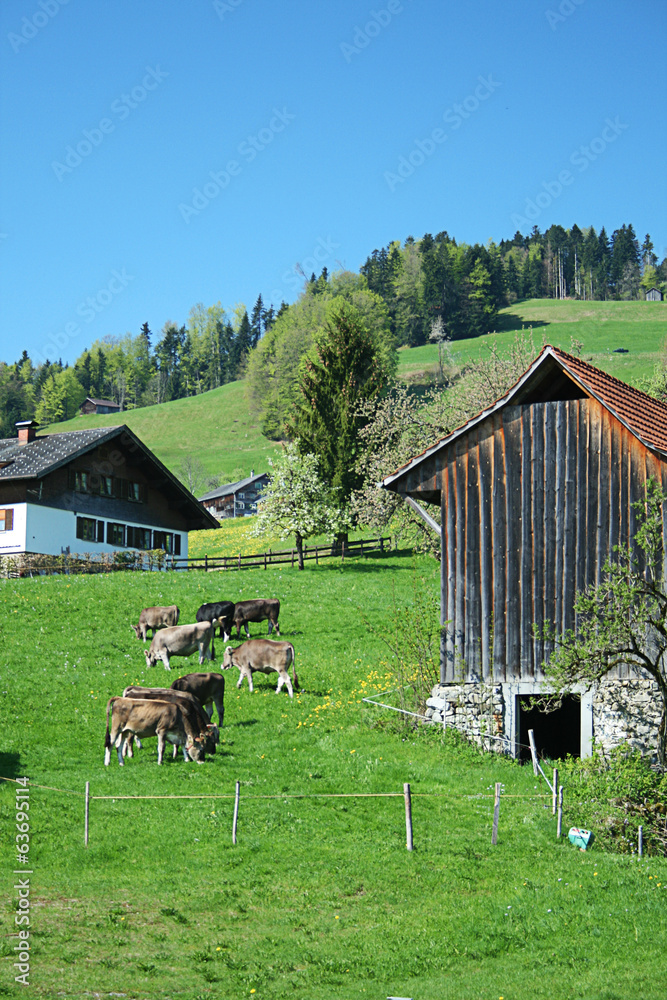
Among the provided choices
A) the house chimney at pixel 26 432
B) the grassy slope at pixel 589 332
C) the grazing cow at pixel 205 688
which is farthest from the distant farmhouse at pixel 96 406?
the grazing cow at pixel 205 688

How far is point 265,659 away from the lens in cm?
2466

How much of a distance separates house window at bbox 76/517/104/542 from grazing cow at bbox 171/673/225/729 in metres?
29.0

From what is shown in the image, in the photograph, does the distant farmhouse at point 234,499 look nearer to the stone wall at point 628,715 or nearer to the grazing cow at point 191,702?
the grazing cow at point 191,702

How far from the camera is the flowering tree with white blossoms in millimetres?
47656

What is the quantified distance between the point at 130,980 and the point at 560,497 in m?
13.4

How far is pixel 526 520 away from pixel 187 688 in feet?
26.3

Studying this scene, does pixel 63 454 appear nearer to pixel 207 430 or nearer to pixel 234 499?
pixel 234 499

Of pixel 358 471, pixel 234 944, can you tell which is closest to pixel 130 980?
pixel 234 944

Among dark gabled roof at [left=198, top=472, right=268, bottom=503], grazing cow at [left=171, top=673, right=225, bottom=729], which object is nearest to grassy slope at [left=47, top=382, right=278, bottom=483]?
dark gabled roof at [left=198, top=472, right=268, bottom=503]

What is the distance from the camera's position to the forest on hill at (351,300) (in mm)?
148500

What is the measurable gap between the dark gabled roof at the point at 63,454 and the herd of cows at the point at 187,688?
19.6 meters

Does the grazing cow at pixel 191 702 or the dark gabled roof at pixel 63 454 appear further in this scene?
the dark gabled roof at pixel 63 454

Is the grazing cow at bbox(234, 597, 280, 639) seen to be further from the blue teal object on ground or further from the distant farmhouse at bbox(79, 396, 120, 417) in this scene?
the distant farmhouse at bbox(79, 396, 120, 417)

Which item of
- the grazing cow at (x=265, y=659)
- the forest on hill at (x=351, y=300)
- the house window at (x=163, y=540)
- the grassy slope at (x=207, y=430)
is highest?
the forest on hill at (x=351, y=300)
